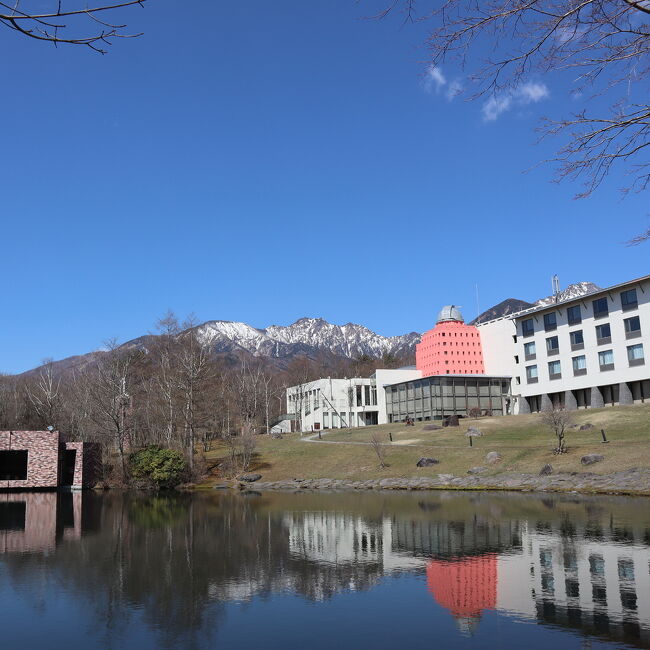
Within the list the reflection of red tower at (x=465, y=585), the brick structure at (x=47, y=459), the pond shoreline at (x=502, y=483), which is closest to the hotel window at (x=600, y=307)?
the pond shoreline at (x=502, y=483)

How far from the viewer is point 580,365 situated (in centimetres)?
6338

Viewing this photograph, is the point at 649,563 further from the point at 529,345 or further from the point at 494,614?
the point at 529,345

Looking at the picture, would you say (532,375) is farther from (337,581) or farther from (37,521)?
(337,581)

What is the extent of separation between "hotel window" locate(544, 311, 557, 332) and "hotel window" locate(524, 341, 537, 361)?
9.26 feet

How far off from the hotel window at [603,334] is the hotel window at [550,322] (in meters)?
5.94

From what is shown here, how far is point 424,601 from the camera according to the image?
11.4 meters

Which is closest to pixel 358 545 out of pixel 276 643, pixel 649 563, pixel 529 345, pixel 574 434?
pixel 649 563

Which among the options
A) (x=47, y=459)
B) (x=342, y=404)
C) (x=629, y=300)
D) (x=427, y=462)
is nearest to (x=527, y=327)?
(x=629, y=300)

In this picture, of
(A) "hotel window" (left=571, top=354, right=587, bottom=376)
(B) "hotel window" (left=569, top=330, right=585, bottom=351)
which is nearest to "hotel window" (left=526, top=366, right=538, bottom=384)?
(A) "hotel window" (left=571, top=354, right=587, bottom=376)

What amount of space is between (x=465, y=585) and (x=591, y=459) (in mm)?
26771

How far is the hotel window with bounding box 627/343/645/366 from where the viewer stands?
57062mm

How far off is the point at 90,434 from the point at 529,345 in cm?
5046

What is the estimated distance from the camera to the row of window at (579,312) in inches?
2295

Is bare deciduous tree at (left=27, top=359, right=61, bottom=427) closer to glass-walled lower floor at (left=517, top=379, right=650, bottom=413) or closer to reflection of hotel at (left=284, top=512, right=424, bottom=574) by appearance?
reflection of hotel at (left=284, top=512, right=424, bottom=574)
